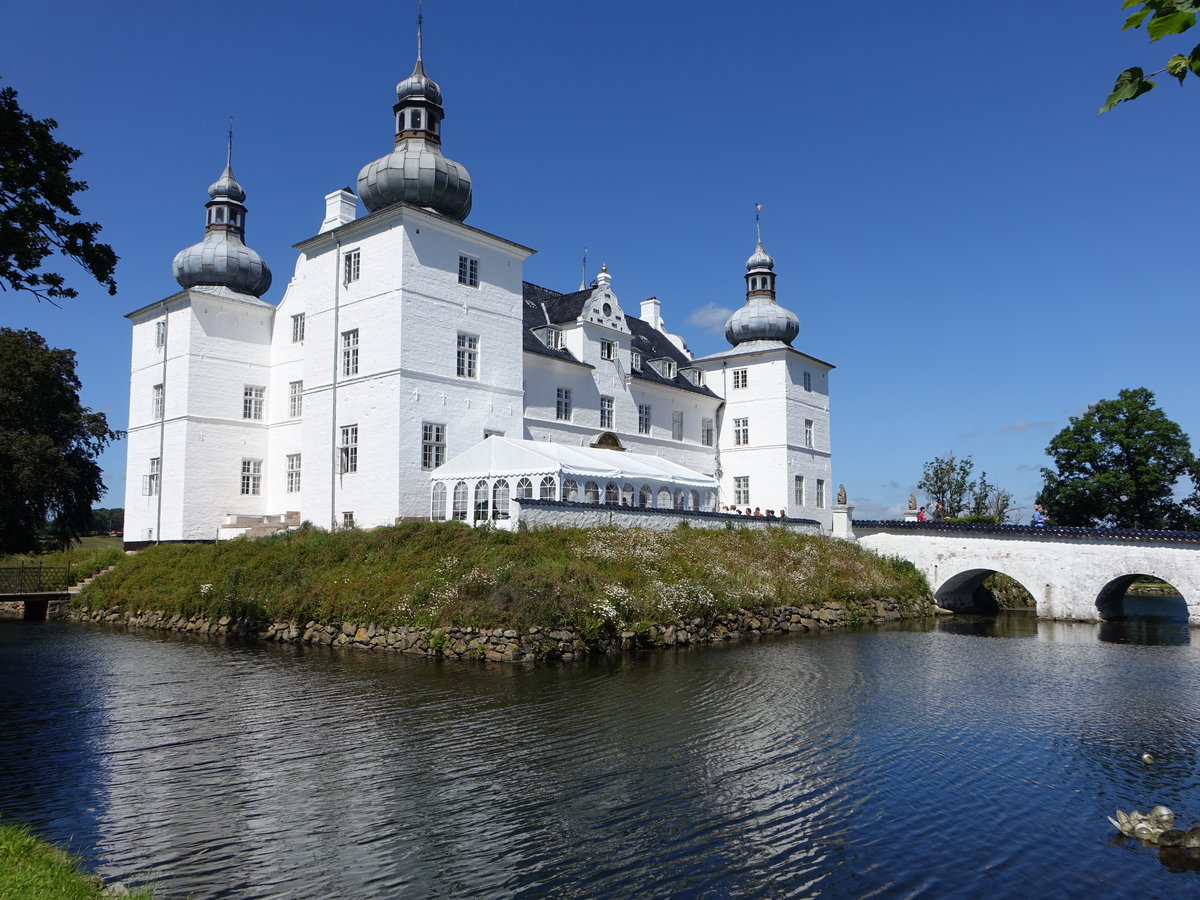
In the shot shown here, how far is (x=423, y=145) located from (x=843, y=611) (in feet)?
66.8

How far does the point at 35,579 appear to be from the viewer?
30531 mm

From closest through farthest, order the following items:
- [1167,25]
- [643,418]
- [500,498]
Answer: [1167,25]
[500,498]
[643,418]

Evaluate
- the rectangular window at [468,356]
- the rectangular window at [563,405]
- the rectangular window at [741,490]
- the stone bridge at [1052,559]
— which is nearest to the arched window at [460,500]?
the rectangular window at [468,356]

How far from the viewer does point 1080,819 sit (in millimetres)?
8906

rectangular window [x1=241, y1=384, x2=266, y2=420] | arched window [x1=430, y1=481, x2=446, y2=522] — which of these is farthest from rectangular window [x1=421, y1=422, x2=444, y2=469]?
rectangular window [x1=241, y1=384, x2=266, y2=420]

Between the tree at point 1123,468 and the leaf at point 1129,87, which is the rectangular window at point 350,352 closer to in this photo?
the leaf at point 1129,87

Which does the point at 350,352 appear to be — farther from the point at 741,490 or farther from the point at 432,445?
the point at 741,490

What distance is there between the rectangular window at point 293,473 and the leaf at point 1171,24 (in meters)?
33.1

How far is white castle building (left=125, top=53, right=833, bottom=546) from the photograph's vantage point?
27781mm

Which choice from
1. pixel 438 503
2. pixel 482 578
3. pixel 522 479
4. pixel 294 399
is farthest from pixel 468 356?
pixel 482 578

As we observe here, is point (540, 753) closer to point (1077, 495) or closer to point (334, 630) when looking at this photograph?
point (334, 630)

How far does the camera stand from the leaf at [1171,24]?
10.7 ft

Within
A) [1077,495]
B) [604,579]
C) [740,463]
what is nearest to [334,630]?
[604,579]

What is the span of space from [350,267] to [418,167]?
13.0 ft
